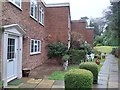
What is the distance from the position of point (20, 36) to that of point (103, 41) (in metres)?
44.5

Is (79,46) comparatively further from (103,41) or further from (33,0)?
(103,41)

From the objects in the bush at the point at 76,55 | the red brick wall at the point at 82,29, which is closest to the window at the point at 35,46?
the bush at the point at 76,55

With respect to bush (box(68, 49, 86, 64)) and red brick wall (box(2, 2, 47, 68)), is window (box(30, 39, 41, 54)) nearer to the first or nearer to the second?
red brick wall (box(2, 2, 47, 68))

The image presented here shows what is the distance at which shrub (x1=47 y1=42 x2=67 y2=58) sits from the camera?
18.8 metres

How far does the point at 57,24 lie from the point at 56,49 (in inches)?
116

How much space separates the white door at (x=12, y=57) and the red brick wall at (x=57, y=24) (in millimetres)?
9971

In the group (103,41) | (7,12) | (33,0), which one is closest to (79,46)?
(33,0)

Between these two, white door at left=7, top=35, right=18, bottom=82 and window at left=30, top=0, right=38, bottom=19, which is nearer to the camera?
white door at left=7, top=35, right=18, bottom=82

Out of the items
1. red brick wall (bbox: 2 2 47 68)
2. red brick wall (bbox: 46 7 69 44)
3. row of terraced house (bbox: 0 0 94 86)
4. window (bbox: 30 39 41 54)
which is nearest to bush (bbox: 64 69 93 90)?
row of terraced house (bbox: 0 0 94 86)

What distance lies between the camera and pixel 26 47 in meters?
12.7

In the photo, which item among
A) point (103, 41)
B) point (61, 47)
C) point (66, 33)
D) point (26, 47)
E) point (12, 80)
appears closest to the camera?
point (12, 80)

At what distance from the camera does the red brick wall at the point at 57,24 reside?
66.1 feet

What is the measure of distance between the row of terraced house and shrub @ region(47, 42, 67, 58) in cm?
54

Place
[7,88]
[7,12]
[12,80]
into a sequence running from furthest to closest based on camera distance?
[12,80] < [7,12] < [7,88]
